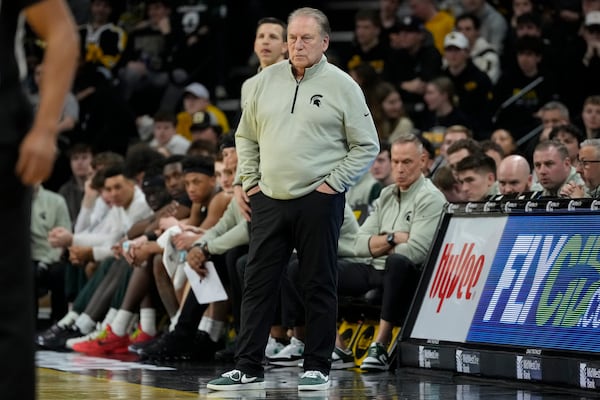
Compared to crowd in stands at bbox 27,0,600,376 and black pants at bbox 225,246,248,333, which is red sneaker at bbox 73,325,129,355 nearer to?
crowd in stands at bbox 27,0,600,376

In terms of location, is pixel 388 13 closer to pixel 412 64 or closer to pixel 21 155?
pixel 412 64

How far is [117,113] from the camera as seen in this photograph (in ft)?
55.3

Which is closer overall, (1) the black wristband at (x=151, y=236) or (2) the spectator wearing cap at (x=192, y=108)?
(1) the black wristband at (x=151, y=236)

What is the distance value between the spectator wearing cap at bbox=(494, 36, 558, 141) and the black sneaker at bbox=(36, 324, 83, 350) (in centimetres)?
500

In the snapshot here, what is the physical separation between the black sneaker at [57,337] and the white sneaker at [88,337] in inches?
3.7

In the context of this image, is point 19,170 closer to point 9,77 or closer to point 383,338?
point 9,77

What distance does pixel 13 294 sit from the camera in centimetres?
381

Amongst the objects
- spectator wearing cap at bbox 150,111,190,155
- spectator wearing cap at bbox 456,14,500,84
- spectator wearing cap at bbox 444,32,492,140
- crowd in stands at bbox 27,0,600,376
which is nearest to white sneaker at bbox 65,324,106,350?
crowd in stands at bbox 27,0,600,376

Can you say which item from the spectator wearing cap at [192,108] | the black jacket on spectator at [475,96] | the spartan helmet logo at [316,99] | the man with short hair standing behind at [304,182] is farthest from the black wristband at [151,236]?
the spectator wearing cap at [192,108]

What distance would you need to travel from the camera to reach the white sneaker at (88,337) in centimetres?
1126

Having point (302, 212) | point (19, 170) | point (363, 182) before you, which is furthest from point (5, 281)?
point (363, 182)

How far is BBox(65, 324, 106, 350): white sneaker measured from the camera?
1126 centimetres

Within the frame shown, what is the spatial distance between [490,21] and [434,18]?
0.99m

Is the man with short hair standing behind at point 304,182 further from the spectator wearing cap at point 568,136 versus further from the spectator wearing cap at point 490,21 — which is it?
the spectator wearing cap at point 490,21
